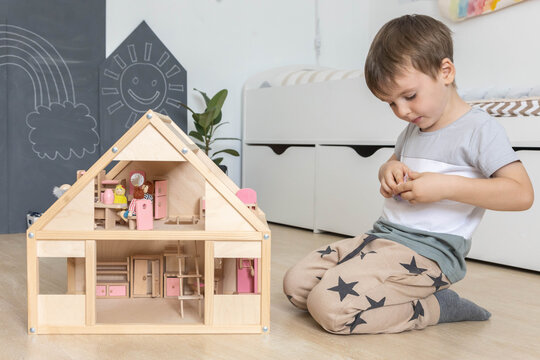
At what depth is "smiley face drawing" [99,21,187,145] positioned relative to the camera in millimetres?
2449

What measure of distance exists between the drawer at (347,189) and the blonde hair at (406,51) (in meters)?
0.99

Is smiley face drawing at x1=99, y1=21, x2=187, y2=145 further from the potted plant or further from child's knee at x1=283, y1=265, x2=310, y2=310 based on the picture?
child's knee at x1=283, y1=265, x2=310, y2=310

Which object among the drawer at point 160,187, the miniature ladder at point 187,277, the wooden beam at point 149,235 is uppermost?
the drawer at point 160,187

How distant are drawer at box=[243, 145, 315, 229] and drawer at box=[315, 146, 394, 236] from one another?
0.06 m

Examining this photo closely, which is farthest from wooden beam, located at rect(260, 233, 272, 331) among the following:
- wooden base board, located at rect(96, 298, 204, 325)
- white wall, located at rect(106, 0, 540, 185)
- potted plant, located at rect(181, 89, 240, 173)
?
white wall, located at rect(106, 0, 540, 185)

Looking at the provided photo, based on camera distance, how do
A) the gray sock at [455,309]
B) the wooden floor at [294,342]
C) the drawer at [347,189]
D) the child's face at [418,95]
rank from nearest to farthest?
the wooden floor at [294,342], the child's face at [418,95], the gray sock at [455,309], the drawer at [347,189]

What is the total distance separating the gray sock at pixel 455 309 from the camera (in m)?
1.15

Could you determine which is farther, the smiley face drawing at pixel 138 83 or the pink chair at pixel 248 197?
the smiley face drawing at pixel 138 83

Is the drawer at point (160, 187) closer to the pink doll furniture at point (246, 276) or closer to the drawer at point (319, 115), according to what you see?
the pink doll furniture at point (246, 276)

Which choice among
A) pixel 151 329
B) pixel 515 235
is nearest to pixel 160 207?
pixel 151 329

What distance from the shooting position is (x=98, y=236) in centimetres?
102

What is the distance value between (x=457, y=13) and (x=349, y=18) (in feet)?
2.34

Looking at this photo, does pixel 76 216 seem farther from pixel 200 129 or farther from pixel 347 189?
pixel 200 129

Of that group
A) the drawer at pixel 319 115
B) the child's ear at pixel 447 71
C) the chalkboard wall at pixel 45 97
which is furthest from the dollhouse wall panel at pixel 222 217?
the chalkboard wall at pixel 45 97
